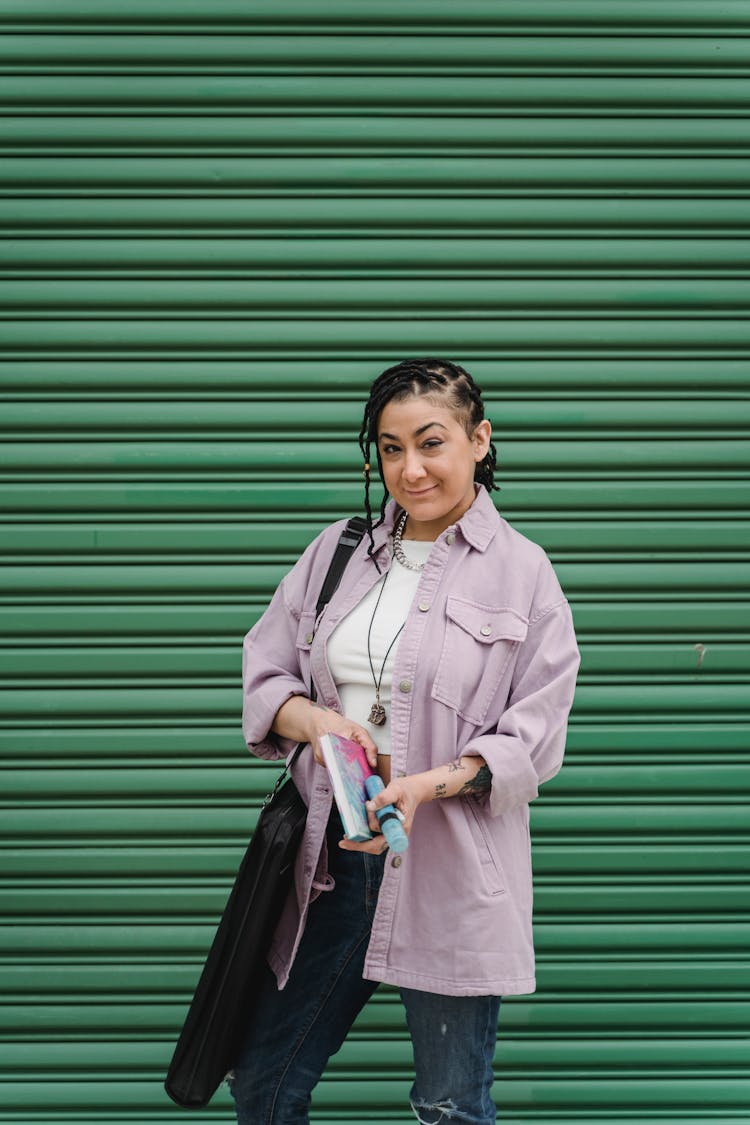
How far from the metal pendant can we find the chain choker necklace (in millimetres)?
329

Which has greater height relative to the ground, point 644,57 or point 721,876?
point 644,57

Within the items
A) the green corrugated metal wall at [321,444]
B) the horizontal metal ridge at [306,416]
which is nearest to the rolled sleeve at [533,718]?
the green corrugated metal wall at [321,444]

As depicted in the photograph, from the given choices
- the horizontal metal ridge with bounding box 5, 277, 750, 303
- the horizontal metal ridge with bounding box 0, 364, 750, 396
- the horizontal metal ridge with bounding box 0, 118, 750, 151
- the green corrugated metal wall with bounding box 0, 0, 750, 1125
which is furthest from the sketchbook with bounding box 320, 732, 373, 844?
→ the horizontal metal ridge with bounding box 0, 118, 750, 151

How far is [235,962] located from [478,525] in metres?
1.12

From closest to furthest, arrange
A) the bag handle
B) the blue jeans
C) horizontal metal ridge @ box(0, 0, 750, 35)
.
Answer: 1. the blue jeans
2. the bag handle
3. horizontal metal ridge @ box(0, 0, 750, 35)

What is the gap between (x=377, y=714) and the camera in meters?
2.08

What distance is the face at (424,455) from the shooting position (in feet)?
6.75

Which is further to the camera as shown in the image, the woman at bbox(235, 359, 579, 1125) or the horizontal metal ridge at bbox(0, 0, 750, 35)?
the horizontal metal ridge at bbox(0, 0, 750, 35)

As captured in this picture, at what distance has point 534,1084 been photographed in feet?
10.5

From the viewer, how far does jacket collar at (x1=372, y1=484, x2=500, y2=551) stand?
216 cm

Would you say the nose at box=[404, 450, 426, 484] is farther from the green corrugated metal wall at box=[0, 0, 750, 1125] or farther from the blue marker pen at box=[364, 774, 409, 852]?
the green corrugated metal wall at box=[0, 0, 750, 1125]

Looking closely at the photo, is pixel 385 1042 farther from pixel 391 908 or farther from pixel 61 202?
pixel 61 202

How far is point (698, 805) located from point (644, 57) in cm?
256

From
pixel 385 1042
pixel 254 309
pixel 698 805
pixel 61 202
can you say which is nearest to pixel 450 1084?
pixel 385 1042
